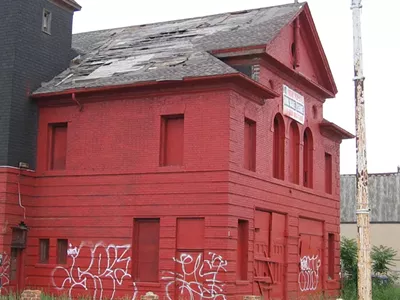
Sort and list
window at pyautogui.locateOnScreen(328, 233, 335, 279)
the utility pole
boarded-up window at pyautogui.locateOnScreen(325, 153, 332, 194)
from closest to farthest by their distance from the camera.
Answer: the utility pole < window at pyautogui.locateOnScreen(328, 233, 335, 279) < boarded-up window at pyautogui.locateOnScreen(325, 153, 332, 194)

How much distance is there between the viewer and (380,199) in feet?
173

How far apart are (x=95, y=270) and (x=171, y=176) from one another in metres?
4.06

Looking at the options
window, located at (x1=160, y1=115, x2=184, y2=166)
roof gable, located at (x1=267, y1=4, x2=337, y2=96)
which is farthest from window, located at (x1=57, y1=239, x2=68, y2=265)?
roof gable, located at (x1=267, y1=4, x2=337, y2=96)

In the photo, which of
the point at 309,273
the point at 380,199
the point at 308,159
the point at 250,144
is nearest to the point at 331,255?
the point at 309,273

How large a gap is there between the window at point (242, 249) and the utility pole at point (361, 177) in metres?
7.42

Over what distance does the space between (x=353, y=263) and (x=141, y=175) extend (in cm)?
1529

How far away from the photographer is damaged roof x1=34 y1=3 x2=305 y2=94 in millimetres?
24344

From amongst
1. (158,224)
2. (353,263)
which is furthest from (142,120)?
(353,263)

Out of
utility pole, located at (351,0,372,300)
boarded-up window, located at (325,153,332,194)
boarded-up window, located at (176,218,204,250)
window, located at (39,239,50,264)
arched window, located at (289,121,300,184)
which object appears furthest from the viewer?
boarded-up window, located at (325,153,332,194)

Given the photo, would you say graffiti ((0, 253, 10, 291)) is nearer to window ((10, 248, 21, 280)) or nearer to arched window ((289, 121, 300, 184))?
window ((10, 248, 21, 280))

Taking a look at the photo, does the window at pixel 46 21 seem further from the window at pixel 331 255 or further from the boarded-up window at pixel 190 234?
the window at pixel 331 255

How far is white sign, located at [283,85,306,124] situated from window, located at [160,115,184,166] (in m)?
4.85

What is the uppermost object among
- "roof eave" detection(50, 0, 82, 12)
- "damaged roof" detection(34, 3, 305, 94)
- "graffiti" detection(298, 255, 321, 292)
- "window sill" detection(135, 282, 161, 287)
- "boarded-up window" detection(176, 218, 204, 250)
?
"roof eave" detection(50, 0, 82, 12)

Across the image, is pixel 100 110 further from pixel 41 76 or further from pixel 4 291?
pixel 4 291
